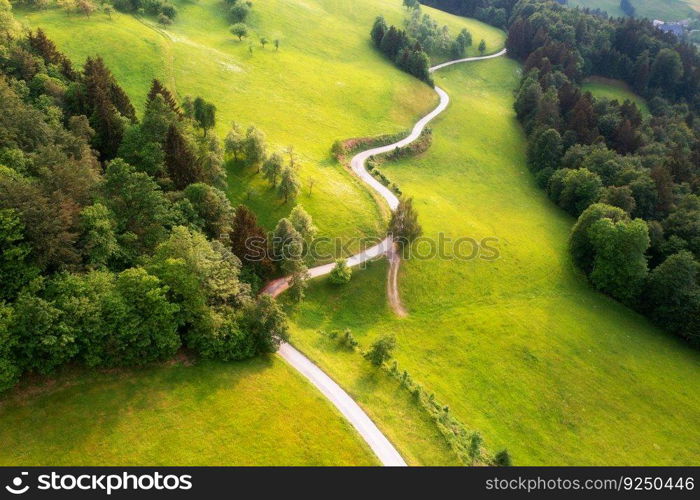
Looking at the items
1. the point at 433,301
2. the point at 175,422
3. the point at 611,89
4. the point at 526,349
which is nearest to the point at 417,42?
the point at 611,89

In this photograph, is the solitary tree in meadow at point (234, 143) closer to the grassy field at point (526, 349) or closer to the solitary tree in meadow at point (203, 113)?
the solitary tree in meadow at point (203, 113)

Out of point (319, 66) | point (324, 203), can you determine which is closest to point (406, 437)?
point (324, 203)

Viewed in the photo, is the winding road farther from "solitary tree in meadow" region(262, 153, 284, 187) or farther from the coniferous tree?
the coniferous tree

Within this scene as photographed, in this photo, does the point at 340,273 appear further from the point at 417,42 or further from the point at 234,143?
the point at 417,42

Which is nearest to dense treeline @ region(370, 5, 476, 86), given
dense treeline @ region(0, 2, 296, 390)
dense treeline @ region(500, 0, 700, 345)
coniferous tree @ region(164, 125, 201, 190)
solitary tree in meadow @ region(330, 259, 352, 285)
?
dense treeline @ region(500, 0, 700, 345)
